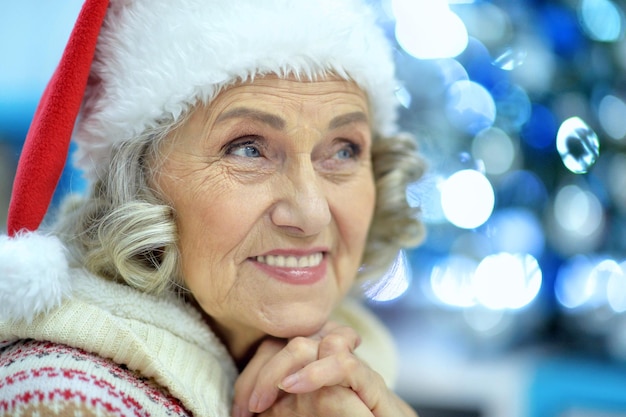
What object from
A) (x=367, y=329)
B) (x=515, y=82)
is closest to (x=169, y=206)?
(x=367, y=329)

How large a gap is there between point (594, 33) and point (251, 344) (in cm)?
154

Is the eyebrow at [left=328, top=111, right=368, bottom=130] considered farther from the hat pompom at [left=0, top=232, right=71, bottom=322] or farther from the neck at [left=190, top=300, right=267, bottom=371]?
the hat pompom at [left=0, top=232, right=71, bottom=322]

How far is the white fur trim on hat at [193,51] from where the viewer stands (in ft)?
3.53

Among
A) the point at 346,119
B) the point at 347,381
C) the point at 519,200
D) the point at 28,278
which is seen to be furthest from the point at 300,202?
the point at 519,200

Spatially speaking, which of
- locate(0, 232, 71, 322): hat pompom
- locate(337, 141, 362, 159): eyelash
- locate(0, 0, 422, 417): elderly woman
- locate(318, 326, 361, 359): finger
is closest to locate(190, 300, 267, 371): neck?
locate(0, 0, 422, 417): elderly woman

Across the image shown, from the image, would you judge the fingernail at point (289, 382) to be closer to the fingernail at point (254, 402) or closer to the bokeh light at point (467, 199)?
the fingernail at point (254, 402)

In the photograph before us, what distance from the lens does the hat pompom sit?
3.16ft

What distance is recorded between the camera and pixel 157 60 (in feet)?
3.57

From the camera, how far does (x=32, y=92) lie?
9.04ft

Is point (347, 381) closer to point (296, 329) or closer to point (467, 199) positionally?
point (296, 329)

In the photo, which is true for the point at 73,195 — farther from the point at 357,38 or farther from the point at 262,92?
the point at 357,38

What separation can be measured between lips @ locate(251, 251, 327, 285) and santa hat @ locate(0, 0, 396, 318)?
0.29 meters

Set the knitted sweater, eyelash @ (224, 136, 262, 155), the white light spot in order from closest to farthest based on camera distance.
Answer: the knitted sweater → eyelash @ (224, 136, 262, 155) → the white light spot

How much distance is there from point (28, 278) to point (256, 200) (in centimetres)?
37
